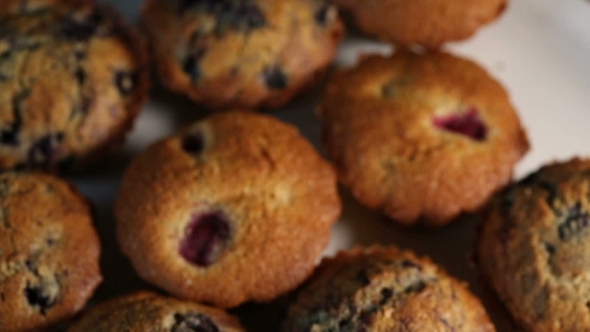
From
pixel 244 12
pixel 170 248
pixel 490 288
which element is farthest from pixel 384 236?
pixel 244 12

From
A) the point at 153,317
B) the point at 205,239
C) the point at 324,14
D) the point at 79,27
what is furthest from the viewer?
the point at 324,14

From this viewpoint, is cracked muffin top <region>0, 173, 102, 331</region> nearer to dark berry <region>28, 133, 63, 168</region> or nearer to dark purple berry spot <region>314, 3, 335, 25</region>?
dark berry <region>28, 133, 63, 168</region>

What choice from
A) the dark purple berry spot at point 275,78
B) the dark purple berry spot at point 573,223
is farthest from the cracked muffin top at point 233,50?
the dark purple berry spot at point 573,223

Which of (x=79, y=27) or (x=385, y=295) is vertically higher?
(x=79, y=27)

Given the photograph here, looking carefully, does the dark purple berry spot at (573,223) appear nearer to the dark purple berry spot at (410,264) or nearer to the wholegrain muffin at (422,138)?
the wholegrain muffin at (422,138)

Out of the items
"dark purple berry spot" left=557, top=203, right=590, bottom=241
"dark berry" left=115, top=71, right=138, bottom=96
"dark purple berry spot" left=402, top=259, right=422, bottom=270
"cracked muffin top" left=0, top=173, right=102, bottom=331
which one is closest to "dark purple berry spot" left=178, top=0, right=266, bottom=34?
"dark berry" left=115, top=71, right=138, bottom=96

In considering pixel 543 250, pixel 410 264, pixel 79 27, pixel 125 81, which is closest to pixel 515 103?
pixel 543 250

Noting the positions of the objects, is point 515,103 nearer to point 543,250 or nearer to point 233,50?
point 543,250
